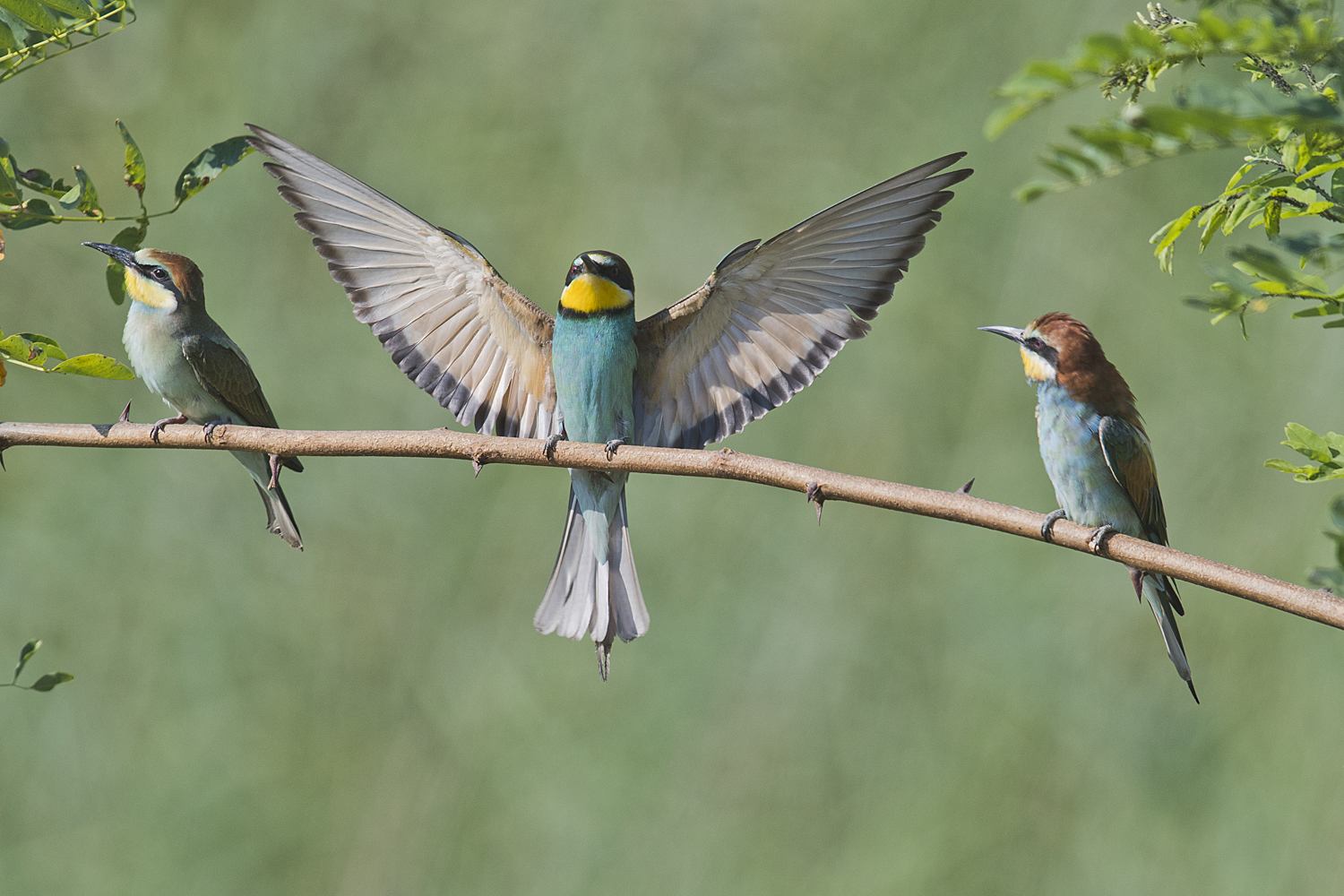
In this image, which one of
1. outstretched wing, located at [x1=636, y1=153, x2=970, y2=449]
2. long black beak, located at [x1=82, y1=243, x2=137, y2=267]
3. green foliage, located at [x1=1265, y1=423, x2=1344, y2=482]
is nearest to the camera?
green foliage, located at [x1=1265, y1=423, x2=1344, y2=482]

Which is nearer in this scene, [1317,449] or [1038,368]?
[1317,449]

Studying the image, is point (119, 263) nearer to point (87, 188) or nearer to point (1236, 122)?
point (87, 188)

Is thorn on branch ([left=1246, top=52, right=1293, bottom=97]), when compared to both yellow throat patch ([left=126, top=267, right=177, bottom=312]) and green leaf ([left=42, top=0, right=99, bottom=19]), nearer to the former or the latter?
green leaf ([left=42, top=0, right=99, bottom=19])

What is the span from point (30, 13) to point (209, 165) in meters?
0.18

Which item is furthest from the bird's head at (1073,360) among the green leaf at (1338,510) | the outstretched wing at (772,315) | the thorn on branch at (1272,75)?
the thorn on branch at (1272,75)

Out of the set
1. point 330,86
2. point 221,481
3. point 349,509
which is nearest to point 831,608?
point 349,509

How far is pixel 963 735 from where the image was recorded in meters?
2.50

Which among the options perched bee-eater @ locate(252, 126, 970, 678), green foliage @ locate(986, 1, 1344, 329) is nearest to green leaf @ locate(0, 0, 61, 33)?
perched bee-eater @ locate(252, 126, 970, 678)

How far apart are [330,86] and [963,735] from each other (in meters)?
2.32

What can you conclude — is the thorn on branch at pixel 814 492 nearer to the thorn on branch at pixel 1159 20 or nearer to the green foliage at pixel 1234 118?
the green foliage at pixel 1234 118

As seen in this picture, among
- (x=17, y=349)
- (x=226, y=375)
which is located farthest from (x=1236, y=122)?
(x=226, y=375)

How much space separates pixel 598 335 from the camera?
1512 millimetres

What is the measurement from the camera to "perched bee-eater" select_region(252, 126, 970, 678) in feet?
4.73

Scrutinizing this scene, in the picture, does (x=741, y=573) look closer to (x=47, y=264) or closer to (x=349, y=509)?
(x=349, y=509)
